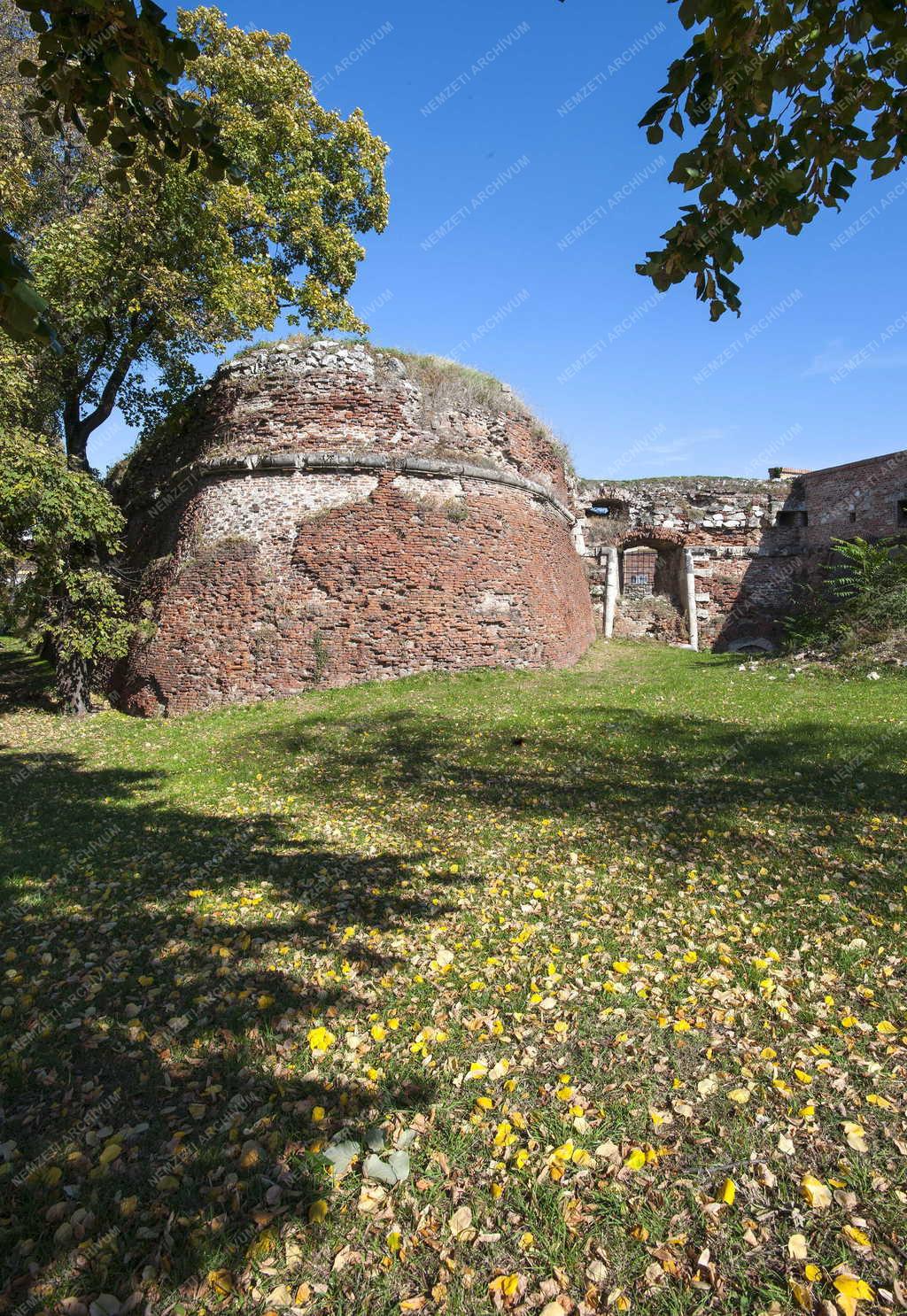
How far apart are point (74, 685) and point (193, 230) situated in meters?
9.38

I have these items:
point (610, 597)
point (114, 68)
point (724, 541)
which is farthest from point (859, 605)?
point (114, 68)

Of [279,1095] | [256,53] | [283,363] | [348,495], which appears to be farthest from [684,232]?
[256,53]

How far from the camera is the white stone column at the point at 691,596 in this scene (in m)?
22.0

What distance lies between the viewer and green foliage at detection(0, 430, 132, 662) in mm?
10903

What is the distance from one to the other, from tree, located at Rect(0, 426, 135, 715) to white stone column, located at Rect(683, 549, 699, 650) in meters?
16.9

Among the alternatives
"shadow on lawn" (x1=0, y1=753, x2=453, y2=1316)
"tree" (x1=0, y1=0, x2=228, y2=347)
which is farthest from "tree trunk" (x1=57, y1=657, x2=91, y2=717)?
"tree" (x1=0, y1=0, x2=228, y2=347)

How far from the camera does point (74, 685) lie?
44.2 feet

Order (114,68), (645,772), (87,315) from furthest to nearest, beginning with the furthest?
(87,315) → (645,772) → (114,68)

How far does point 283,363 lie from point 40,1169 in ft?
45.3

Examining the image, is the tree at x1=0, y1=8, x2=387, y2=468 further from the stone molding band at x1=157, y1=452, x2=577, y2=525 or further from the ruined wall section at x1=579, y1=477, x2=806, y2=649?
the ruined wall section at x1=579, y1=477, x2=806, y2=649

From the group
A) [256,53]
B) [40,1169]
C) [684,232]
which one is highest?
[256,53]

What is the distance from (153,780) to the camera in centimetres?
861

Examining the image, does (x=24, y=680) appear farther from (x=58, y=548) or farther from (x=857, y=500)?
(x=857, y=500)

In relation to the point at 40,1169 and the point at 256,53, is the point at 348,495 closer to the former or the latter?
the point at 40,1169
